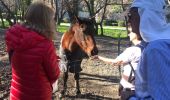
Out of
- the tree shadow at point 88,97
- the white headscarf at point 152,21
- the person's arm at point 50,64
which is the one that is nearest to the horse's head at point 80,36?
the tree shadow at point 88,97

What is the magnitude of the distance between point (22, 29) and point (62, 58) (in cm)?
412

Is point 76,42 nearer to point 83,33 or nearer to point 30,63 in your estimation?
point 83,33

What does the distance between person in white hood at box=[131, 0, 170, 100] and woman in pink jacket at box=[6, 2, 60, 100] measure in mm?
1253

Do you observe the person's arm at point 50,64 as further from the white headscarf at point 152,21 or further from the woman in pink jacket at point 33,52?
the white headscarf at point 152,21

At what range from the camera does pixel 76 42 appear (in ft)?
25.4

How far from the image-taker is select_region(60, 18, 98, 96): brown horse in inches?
300

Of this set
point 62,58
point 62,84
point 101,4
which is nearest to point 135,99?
point 62,58

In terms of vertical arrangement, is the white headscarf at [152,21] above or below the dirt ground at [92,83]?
above

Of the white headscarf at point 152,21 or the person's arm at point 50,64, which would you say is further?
the person's arm at point 50,64

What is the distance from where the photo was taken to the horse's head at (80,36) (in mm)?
7602

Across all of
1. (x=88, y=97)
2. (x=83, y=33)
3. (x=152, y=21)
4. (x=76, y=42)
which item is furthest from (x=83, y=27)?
(x=152, y=21)

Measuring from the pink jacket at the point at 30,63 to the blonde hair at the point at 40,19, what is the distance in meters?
0.06

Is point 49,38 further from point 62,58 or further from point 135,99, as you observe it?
point 62,58

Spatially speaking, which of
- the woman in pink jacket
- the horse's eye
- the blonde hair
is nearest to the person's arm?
the woman in pink jacket
